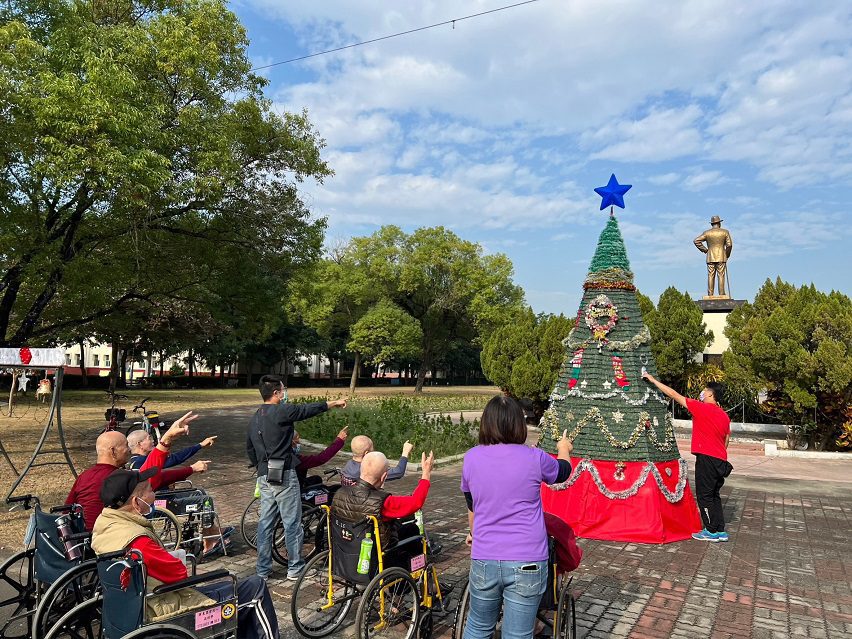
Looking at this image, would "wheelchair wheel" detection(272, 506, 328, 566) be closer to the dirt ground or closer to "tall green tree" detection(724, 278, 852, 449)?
the dirt ground

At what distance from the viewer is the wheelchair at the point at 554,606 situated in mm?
3590

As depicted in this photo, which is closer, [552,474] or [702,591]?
[552,474]

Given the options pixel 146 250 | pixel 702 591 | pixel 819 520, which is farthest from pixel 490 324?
pixel 702 591

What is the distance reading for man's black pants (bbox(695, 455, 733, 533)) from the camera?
702 cm

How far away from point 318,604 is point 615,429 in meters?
4.13

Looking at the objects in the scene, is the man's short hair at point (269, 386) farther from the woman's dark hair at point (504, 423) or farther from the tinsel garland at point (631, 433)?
the tinsel garland at point (631, 433)

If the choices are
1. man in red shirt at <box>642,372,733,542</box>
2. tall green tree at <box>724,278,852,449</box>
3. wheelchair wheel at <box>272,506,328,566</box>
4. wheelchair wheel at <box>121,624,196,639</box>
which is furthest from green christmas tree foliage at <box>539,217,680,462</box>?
tall green tree at <box>724,278,852,449</box>

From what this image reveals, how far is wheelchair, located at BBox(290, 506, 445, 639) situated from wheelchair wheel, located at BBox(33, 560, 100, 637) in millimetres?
1419

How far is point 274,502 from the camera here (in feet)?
17.7

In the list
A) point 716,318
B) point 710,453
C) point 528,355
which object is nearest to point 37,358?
point 710,453

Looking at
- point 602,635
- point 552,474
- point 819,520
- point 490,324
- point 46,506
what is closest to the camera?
point 552,474

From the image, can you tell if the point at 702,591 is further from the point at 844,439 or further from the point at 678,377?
the point at 678,377

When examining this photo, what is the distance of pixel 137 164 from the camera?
8953mm

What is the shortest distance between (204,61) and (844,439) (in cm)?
1735
